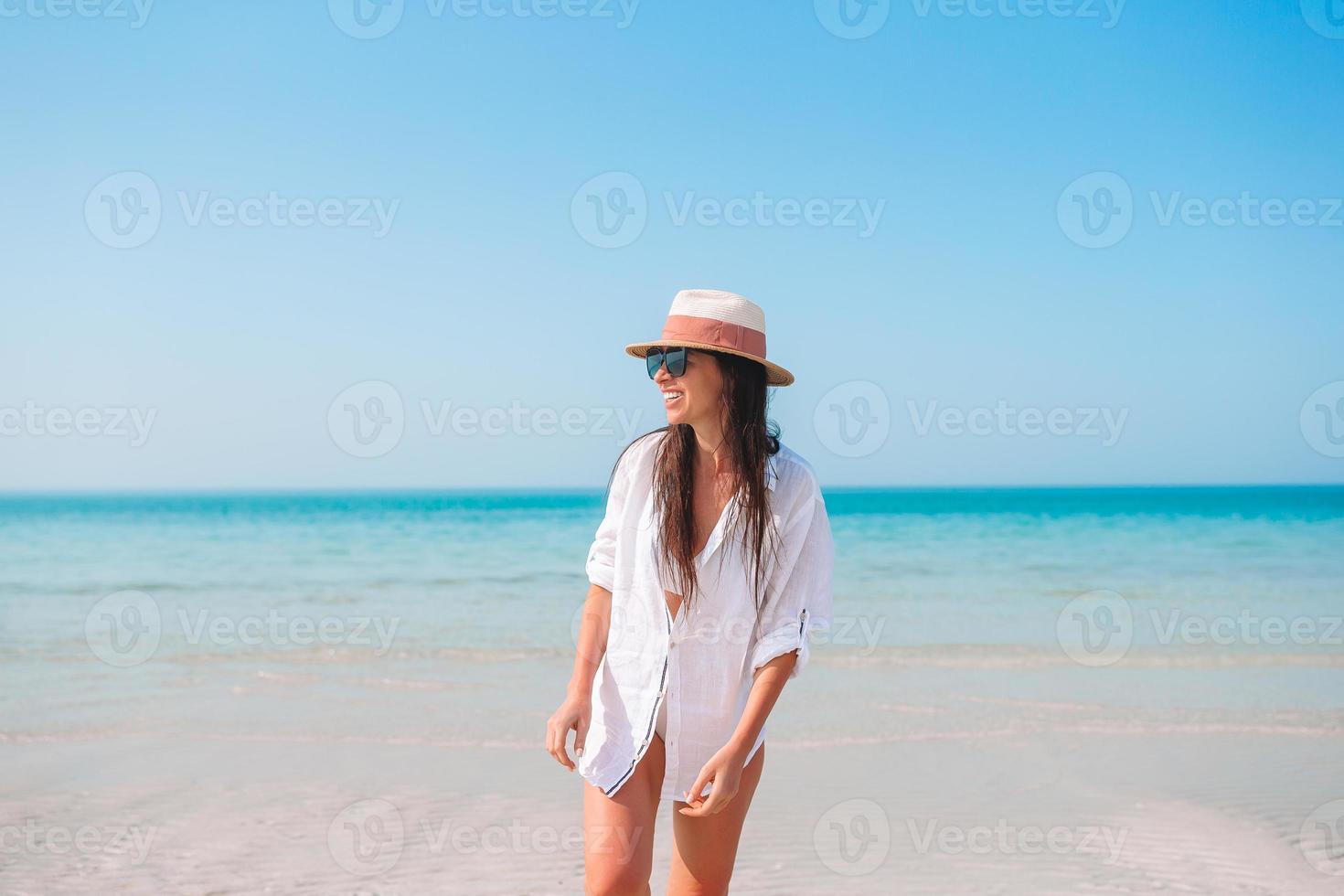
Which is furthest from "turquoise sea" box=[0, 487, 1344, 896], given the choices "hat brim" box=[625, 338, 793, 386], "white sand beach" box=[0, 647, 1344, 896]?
"hat brim" box=[625, 338, 793, 386]

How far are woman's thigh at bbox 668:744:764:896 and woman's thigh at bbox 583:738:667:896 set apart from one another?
0.09 m

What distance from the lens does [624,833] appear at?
2303 mm

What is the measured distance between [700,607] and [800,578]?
0.84 feet

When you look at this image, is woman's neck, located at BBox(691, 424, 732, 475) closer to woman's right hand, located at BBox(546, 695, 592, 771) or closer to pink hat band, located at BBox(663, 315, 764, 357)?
pink hat band, located at BBox(663, 315, 764, 357)

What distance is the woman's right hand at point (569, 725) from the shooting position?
2.39 metres

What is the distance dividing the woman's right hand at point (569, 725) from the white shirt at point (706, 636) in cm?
4

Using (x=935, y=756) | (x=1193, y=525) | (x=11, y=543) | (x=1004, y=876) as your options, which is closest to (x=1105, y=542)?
(x=1193, y=525)

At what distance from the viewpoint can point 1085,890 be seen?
4.26m

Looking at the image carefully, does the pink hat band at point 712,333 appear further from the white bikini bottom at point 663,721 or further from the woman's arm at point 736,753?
the white bikini bottom at point 663,721

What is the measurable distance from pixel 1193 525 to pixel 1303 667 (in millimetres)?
25742

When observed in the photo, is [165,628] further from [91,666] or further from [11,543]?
[11,543]

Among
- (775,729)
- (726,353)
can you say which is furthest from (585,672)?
(775,729)

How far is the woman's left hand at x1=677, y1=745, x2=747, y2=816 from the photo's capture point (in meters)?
2.22

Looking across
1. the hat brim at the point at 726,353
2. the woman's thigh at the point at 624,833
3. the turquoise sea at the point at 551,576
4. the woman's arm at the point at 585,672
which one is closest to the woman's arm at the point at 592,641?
the woman's arm at the point at 585,672
